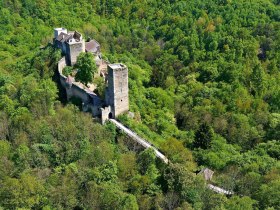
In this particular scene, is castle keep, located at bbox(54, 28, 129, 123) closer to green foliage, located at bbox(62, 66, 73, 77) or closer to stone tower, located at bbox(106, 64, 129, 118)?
stone tower, located at bbox(106, 64, 129, 118)

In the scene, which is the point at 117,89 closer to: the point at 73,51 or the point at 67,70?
the point at 67,70

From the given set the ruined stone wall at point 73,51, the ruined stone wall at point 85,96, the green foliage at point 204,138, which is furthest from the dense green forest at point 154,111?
the ruined stone wall at point 73,51

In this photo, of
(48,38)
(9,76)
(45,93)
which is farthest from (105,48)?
(45,93)

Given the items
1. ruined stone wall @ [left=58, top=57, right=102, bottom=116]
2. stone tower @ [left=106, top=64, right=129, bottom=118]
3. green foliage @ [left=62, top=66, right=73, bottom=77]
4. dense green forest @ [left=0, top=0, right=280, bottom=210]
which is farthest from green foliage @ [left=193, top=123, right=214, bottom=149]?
green foliage @ [left=62, top=66, right=73, bottom=77]

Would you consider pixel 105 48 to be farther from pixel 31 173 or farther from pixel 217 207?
pixel 217 207

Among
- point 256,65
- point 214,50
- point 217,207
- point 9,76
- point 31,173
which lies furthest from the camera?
point 214,50

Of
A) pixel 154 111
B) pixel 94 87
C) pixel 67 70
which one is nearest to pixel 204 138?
pixel 154 111
